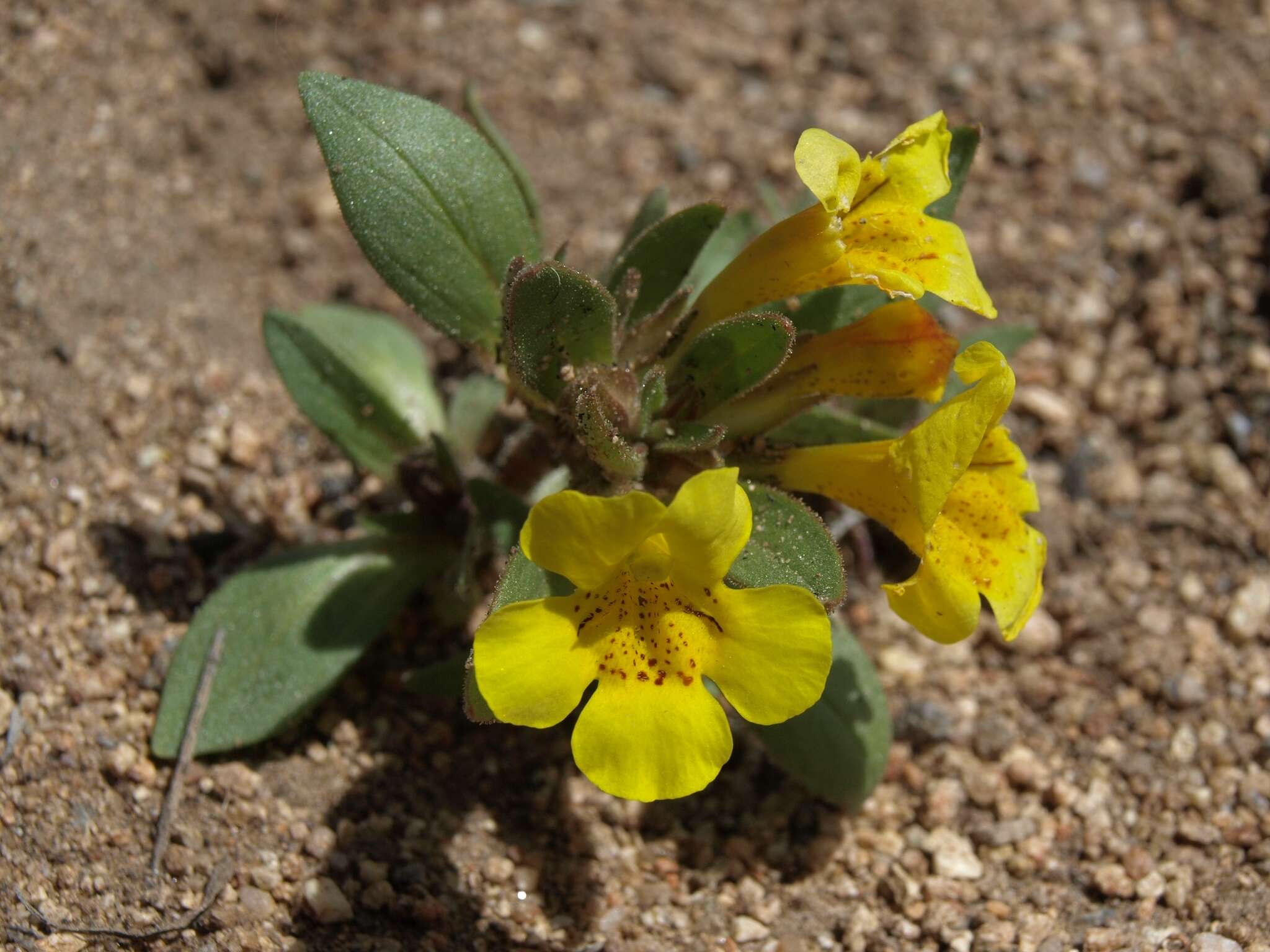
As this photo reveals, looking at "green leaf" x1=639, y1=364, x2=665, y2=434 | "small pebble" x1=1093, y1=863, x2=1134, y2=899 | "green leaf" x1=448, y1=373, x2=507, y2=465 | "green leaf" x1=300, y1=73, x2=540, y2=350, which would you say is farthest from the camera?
"green leaf" x1=448, y1=373, x2=507, y2=465

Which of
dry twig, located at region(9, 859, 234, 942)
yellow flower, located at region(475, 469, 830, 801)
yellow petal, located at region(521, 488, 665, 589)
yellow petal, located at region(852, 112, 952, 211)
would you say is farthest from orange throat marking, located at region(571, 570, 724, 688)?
dry twig, located at region(9, 859, 234, 942)

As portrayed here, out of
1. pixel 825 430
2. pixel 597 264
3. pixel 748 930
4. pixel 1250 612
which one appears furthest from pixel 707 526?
pixel 597 264

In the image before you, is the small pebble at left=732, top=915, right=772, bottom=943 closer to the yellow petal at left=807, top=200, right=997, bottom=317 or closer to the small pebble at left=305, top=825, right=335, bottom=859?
the small pebble at left=305, top=825, right=335, bottom=859

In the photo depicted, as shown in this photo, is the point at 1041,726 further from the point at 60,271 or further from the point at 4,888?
the point at 60,271

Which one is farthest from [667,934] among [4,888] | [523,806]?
[4,888]

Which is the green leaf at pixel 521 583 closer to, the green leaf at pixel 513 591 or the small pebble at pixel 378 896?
the green leaf at pixel 513 591

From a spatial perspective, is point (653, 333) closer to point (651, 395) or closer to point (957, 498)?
point (651, 395)

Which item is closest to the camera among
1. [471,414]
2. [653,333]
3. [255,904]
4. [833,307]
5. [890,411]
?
[255,904]
